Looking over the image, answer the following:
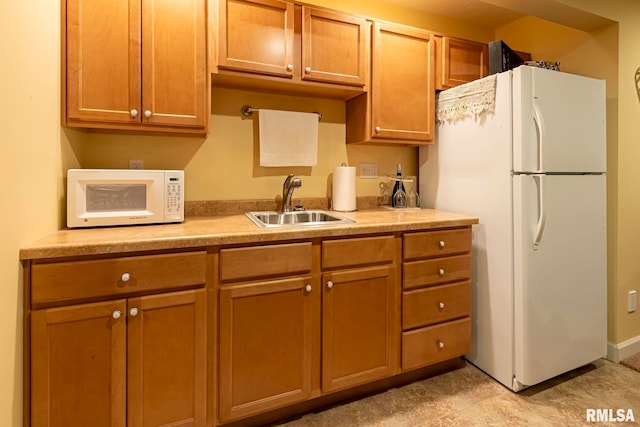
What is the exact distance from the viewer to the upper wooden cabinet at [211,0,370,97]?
67.0 inches

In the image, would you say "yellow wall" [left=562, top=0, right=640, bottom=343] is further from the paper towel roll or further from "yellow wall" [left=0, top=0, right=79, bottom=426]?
"yellow wall" [left=0, top=0, right=79, bottom=426]

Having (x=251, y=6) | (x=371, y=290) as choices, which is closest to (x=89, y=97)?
(x=251, y=6)

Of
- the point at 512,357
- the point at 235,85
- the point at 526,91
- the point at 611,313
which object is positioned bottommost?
the point at 512,357

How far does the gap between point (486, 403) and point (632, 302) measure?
1.36 metres

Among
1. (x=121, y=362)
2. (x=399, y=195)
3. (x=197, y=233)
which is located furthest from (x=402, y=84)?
(x=121, y=362)

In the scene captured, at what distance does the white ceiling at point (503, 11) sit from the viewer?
2025mm

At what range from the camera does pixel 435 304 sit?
73.9 inches

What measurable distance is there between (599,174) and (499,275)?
877mm

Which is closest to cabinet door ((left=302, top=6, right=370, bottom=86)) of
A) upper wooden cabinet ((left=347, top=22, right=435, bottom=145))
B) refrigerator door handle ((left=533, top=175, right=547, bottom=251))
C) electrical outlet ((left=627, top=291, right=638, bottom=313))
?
upper wooden cabinet ((left=347, top=22, right=435, bottom=145))

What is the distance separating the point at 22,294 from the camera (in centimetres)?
112

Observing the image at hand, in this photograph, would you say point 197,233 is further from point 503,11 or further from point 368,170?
point 503,11

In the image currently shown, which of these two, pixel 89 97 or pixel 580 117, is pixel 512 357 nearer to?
pixel 580 117

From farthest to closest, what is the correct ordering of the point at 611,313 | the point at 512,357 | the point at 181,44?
the point at 611,313 → the point at 512,357 → the point at 181,44

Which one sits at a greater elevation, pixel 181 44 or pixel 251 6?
pixel 251 6
